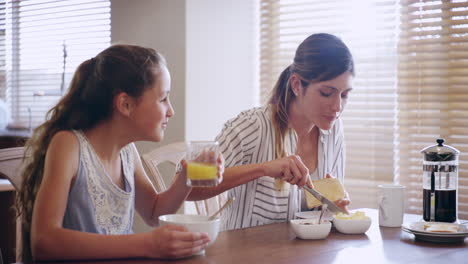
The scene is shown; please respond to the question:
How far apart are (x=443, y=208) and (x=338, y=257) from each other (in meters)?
0.56

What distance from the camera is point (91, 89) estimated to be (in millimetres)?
1573

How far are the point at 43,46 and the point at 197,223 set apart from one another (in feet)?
12.5

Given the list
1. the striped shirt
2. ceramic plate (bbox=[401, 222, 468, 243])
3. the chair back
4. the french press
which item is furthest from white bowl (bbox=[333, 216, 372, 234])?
the chair back

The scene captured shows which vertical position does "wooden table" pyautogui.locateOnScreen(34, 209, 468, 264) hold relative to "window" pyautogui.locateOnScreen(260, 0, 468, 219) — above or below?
below

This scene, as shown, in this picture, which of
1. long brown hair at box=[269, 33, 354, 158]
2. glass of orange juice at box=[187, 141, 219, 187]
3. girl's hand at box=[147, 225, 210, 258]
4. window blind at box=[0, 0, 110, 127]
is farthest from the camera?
window blind at box=[0, 0, 110, 127]

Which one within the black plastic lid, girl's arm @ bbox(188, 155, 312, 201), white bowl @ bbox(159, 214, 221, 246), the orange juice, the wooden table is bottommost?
the wooden table

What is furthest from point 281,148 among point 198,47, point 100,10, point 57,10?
point 57,10

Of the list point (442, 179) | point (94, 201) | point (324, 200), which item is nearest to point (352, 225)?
point (324, 200)

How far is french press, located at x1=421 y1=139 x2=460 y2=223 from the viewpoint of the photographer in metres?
1.70

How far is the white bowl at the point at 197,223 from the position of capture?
4.18 feet

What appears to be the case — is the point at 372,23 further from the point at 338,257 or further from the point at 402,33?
the point at 338,257

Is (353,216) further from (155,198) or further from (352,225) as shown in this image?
(155,198)

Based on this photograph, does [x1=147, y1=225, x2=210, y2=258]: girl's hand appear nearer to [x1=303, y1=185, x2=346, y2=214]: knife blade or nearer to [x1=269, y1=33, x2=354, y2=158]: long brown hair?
[x1=303, y1=185, x2=346, y2=214]: knife blade

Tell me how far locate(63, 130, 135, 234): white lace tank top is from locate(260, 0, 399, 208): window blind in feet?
5.59
